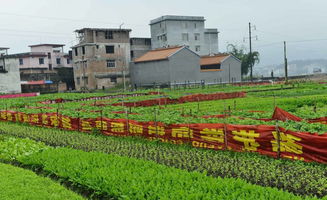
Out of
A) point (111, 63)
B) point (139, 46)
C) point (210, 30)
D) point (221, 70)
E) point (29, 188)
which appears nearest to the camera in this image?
point (29, 188)

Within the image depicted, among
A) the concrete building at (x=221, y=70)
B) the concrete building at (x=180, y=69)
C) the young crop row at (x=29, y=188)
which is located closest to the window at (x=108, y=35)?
the concrete building at (x=180, y=69)

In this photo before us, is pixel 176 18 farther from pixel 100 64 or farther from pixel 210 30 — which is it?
pixel 100 64

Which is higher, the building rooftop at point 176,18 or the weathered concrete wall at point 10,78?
the building rooftop at point 176,18

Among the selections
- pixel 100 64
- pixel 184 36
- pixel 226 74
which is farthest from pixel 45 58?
pixel 226 74

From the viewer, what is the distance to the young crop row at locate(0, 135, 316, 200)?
859 centimetres

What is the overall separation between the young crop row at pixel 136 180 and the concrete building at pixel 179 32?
68.7 meters

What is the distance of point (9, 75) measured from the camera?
212ft

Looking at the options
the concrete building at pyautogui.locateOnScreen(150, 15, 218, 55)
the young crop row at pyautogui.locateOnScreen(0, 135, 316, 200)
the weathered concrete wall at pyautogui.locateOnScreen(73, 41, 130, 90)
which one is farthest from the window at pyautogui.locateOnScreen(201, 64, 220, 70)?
the young crop row at pyautogui.locateOnScreen(0, 135, 316, 200)

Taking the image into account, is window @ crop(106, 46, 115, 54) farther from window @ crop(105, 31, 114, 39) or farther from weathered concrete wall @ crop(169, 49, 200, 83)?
weathered concrete wall @ crop(169, 49, 200, 83)

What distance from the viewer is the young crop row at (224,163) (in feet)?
36.0

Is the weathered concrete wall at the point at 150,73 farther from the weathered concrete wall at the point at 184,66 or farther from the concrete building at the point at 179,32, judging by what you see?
the concrete building at the point at 179,32

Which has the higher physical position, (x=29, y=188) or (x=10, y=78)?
(x=10, y=78)

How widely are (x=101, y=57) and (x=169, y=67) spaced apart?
15.2 meters

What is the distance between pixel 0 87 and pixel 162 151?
55.8m
